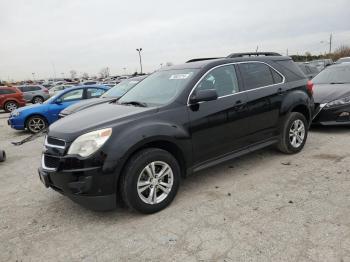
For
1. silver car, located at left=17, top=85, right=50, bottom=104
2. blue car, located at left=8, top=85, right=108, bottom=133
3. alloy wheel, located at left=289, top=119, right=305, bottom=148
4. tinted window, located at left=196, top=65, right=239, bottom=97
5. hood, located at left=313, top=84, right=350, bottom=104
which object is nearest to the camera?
tinted window, located at left=196, top=65, right=239, bottom=97

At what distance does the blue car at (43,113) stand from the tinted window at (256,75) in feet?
22.9

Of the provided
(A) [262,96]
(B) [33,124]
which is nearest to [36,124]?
(B) [33,124]

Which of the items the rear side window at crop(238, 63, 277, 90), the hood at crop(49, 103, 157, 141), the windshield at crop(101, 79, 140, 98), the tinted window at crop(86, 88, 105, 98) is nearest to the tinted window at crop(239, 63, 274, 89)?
the rear side window at crop(238, 63, 277, 90)

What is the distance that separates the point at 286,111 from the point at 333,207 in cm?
215

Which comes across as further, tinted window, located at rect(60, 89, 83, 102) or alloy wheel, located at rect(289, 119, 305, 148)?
tinted window, located at rect(60, 89, 83, 102)

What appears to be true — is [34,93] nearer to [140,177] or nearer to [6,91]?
[6,91]

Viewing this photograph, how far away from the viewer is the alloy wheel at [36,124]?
1044 cm

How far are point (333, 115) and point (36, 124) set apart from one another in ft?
28.3

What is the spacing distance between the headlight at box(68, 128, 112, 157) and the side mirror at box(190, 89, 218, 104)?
121cm

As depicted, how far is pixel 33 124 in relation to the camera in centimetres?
1048

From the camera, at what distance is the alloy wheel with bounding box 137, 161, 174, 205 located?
3777mm

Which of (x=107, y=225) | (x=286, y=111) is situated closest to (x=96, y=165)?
(x=107, y=225)

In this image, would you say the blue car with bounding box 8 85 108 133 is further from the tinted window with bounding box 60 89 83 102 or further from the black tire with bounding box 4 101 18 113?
the black tire with bounding box 4 101 18 113

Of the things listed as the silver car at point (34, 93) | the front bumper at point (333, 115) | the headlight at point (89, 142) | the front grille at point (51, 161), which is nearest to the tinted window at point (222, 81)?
the headlight at point (89, 142)
